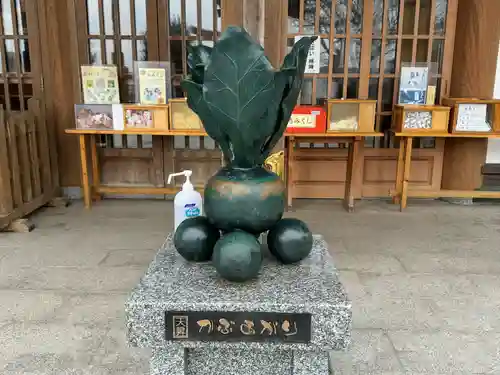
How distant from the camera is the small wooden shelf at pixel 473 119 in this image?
4.25 m

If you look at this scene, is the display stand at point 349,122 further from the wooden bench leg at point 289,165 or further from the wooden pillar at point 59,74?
the wooden pillar at point 59,74

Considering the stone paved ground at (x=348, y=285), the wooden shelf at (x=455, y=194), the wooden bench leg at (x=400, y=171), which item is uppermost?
the wooden bench leg at (x=400, y=171)

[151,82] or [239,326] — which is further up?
[151,82]

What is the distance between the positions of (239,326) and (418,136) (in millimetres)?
3516

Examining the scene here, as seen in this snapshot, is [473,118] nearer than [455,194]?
Yes

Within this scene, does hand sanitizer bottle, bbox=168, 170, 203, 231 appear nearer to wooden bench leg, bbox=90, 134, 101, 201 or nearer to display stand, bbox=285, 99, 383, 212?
display stand, bbox=285, 99, 383, 212

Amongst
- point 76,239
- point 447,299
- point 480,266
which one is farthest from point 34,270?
point 480,266

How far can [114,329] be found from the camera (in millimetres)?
2336

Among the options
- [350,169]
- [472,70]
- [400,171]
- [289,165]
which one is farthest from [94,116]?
[472,70]

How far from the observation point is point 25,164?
13.6ft

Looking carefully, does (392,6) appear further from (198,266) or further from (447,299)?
(198,266)

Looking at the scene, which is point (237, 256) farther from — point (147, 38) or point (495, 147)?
point (495, 147)

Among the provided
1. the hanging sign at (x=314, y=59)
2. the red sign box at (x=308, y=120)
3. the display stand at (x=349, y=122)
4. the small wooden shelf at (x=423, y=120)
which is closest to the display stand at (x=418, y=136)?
the small wooden shelf at (x=423, y=120)

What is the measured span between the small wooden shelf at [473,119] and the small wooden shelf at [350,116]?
777mm
